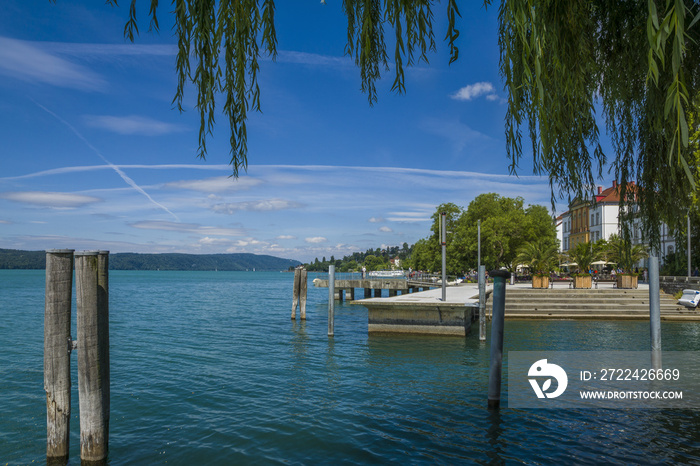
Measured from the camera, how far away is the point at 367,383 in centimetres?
1173

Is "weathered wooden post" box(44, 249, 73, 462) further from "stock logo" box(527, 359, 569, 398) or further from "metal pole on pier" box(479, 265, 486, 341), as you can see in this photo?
"metal pole on pier" box(479, 265, 486, 341)

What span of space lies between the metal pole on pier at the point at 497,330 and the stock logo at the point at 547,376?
5.50 feet

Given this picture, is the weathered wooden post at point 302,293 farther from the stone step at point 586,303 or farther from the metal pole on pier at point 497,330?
the metal pole on pier at point 497,330

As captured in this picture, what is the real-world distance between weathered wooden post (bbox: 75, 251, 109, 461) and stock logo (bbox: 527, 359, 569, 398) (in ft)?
27.1

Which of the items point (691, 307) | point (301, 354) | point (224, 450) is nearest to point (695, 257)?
point (691, 307)

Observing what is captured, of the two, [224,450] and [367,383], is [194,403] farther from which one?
[367,383]

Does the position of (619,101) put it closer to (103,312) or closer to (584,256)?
(103,312)

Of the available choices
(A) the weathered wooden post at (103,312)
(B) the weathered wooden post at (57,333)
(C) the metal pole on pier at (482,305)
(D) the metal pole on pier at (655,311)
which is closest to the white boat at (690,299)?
(C) the metal pole on pier at (482,305)

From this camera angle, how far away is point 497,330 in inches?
336

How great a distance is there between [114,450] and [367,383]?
19.5 feet

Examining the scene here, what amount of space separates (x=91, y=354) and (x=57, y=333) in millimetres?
472

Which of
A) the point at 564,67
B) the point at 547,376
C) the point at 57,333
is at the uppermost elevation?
the point at 564,67

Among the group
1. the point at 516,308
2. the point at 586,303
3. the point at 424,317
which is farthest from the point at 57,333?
the point at 586,303

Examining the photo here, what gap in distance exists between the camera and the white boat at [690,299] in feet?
77.8
